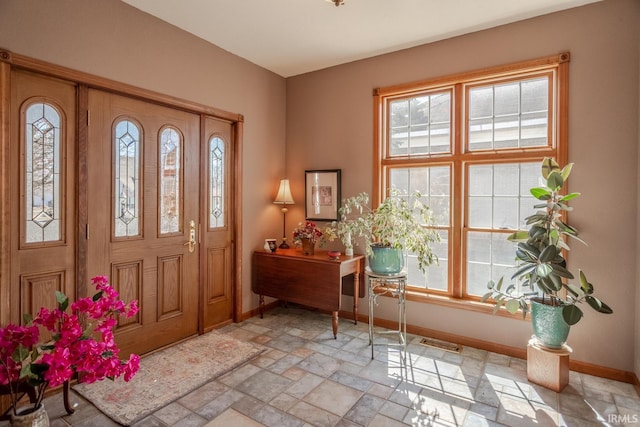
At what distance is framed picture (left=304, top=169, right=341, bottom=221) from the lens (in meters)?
3.89

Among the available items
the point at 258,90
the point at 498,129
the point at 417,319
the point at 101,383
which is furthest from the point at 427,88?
the point at 101,383

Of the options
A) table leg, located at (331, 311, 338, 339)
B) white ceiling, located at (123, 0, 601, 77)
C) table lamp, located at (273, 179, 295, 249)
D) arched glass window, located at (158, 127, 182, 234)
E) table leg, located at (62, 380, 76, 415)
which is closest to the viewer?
table leg, located at (62, 380, 76, 415)

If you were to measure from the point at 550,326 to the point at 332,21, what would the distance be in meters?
2.88

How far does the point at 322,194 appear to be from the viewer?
13.1 ft

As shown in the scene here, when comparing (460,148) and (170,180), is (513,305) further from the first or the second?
(170,180)

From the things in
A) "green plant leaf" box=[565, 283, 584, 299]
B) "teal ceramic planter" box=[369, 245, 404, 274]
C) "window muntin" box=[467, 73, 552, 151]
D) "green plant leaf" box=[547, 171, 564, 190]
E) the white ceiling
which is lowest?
"green plant leaf" box=[565, 283, 584, 299]

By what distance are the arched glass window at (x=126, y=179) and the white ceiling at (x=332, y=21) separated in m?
0.98

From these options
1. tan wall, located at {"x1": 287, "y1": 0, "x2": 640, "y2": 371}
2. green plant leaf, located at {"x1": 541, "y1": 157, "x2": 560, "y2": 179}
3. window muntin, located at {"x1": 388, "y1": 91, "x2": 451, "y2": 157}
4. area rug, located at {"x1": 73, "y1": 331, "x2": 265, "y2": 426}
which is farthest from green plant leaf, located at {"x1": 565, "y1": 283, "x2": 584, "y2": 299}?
area rug, located at {"x1": 73, "y1": 331, "x2": 265, "y2": 426}

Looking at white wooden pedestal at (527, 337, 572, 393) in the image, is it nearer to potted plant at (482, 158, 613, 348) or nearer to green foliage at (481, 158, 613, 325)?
potted plant at (482, 158, 613, 348)

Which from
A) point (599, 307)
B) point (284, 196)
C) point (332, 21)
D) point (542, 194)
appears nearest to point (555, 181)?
point (542, 194)

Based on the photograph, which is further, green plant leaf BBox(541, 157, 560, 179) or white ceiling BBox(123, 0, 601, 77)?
white ceiling BBox(123, 0, 601, 77)

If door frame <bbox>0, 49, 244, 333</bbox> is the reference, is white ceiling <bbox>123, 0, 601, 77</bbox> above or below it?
above

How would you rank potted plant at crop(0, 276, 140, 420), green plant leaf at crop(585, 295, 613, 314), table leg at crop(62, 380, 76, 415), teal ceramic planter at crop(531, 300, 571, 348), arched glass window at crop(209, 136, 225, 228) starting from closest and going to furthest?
1. potted plant at crop(0, 276, 140, 420)
2. table leg at crop(62, 380, 76, 415)
3. green plant leaf at crop(585, 295, 613, 314)
4. teal ceramic planter at crop(531, 300, 571, 348)
5. arched glass window at crop(209, 136, 225, 228)

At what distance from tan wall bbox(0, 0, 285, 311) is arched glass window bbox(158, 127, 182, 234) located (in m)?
0.40
